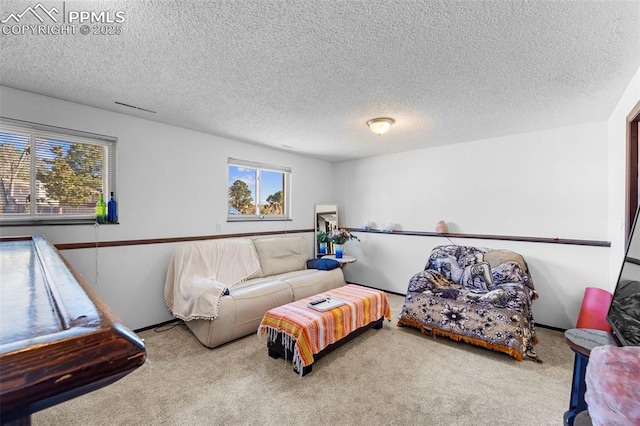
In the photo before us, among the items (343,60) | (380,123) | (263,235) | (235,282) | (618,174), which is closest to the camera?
(343,60)

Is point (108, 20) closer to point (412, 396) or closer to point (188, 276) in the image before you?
point (188, 276)

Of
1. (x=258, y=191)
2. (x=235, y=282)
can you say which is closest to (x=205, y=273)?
(x=235, y=282)

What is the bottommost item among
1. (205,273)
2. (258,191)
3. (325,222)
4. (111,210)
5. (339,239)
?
(205,273)

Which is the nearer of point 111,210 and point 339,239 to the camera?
point 111,210

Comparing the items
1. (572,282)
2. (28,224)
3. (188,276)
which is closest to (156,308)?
(188,276)

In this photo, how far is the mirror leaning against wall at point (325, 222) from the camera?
5.24 metres

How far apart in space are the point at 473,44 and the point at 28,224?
3.80 metres

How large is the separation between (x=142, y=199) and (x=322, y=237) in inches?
114

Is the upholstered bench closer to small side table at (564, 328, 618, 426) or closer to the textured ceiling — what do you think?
small side table at (564, 328, 618, 426)

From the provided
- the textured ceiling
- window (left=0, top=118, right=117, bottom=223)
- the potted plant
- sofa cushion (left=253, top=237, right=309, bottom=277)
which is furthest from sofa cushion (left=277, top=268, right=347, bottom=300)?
window (left=0, top=118, right=117, bottom=223)

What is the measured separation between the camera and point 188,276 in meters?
3.22

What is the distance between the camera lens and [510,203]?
3.72 metres

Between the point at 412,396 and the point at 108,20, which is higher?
the point at 108,20

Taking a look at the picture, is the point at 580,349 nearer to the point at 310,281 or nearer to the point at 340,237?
the point at 310,281
